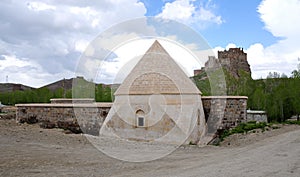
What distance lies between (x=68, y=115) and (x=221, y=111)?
10367mm

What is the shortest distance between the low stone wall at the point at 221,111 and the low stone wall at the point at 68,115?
21.0 ft

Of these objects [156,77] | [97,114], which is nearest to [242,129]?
[156,77]

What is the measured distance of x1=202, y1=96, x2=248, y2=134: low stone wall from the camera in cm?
1958

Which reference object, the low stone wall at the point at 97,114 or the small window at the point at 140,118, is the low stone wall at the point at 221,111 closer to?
the low stone wall at the point at 97,114

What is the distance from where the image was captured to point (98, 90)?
34719 mm

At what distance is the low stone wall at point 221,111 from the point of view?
19.6 metres

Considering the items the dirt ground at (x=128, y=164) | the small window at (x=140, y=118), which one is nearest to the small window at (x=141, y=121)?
the small window at (x=140, y=118)

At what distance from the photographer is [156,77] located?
16.3 m

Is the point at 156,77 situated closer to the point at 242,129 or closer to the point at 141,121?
the point at 141,121

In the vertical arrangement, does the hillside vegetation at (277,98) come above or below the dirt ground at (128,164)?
above

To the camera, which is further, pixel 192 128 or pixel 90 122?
pixel 90 122

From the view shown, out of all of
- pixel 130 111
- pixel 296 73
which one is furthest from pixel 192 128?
pixel 296 73

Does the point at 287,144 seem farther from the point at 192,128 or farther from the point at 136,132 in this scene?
the point at 136,132

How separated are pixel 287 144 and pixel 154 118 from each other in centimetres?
639
